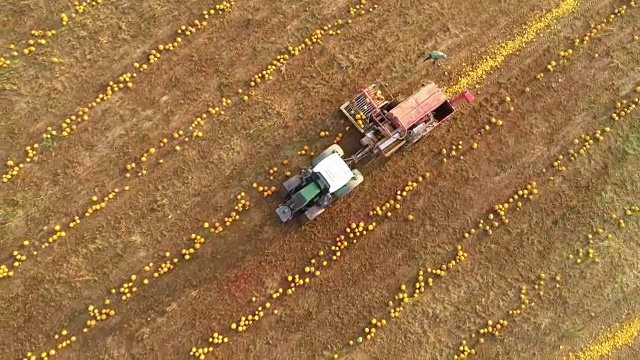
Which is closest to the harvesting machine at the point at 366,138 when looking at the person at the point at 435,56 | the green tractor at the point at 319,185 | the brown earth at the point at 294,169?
the green tractor at the point at 319,185

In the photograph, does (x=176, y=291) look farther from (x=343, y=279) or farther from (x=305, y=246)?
(x=343, y=279)

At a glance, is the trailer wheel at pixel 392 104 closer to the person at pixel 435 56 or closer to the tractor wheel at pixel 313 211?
the person at pixel 435 56

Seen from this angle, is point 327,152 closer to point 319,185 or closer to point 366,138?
point 319,185

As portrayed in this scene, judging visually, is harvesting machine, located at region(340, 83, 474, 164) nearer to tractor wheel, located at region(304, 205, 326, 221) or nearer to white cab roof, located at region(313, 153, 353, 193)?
white cab roof, located at region(313, 153, 353, 193)

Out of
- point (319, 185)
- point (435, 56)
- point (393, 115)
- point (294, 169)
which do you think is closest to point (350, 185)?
point (319, 185)

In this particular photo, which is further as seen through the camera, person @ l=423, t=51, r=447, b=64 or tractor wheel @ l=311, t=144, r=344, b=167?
person @ l=423, t=51, r=447, b=64

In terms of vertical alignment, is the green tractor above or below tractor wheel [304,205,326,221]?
above

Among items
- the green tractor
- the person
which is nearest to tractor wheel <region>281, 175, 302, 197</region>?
the green tractor

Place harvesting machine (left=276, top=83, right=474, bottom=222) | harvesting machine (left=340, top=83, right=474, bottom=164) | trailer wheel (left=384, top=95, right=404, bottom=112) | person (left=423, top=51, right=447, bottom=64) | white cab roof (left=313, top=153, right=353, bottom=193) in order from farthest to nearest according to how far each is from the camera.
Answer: person (left=423, top=51, right=447, bottom=64)
trailer wheel (left=384, top=95, right=404, bottom=112)
harvesting machine (left=340, top=83, right=474, bottom=164)
harvesting machine (left=276, top=83, right=474, bottom=222)
white cab roof (left=313, top=153, right=353, bottom=193)
